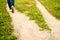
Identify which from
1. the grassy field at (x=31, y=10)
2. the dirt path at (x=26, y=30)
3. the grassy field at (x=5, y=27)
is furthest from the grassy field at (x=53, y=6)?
the grassy field at (x=5, y=27)

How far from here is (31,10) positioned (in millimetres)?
10273

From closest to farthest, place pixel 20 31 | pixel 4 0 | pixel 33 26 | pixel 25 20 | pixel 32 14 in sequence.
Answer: pixel 20 31 < pixel 33 26 < pixel 25 20 < pixel 32 14 < pixel 4 0

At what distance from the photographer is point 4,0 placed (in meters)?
12.6

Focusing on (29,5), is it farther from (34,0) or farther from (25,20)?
(25,20)

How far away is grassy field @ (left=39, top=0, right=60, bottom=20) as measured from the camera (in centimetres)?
992

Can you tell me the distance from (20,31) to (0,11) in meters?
3.01

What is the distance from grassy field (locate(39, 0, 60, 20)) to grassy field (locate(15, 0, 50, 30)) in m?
0.78

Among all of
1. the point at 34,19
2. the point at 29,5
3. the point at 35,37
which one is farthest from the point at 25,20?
the point at 29,5

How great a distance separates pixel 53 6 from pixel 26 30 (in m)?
4.06

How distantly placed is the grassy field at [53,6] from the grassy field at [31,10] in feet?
2.56

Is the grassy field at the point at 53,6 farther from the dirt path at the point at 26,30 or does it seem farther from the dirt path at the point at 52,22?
the dirt path at the point at 26,30

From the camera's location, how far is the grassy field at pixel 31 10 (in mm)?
→ 8461

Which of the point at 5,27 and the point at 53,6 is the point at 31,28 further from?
the point at 53,6

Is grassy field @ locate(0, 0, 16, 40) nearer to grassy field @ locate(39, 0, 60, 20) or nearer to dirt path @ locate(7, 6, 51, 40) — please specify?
dirt path @ locate(7, 6, 51, 40)
